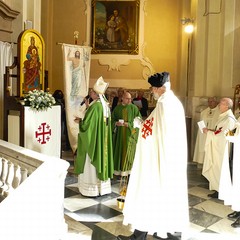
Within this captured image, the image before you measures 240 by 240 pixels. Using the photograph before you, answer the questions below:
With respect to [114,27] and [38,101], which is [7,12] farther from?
[114,27]

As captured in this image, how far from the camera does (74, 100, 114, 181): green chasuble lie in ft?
18.0

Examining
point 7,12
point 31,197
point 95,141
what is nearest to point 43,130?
point 95,141

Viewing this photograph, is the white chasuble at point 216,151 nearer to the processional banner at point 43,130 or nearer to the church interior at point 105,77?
the church interior at point 105,77

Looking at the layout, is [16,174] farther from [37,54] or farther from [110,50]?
[110,50]

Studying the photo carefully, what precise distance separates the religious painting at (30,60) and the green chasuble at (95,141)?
144cm

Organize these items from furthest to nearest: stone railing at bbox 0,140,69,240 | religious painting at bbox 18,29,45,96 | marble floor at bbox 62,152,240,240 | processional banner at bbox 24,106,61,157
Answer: religious painting at bbox 18,29,45,96 → processional banner at bbox 24,106,61,157 → marble floor at bbox 62,152,240,240 → stone railing at bbox 0,140,69,240

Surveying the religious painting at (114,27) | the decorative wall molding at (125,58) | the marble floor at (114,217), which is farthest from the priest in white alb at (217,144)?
the religious painting at (114,27)

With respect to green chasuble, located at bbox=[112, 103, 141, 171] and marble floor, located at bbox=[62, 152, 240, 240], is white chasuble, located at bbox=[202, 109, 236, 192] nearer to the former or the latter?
marble floor, located at bbox=[62, 152, 240, 240]

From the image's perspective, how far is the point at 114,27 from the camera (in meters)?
11.5

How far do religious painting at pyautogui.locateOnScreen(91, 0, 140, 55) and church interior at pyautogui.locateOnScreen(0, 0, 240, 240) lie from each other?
0.05m

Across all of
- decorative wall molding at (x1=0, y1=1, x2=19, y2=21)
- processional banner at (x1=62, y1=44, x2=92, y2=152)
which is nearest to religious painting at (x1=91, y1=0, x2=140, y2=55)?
processional banner at (x1=62, y1=44, x2=92, y2=152)

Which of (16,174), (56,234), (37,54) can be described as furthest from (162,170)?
(37,54)

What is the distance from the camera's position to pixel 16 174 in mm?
3875

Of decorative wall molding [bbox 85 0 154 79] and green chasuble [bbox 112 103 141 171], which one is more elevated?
decorative wall molding [bbox 85 0 154 79]
